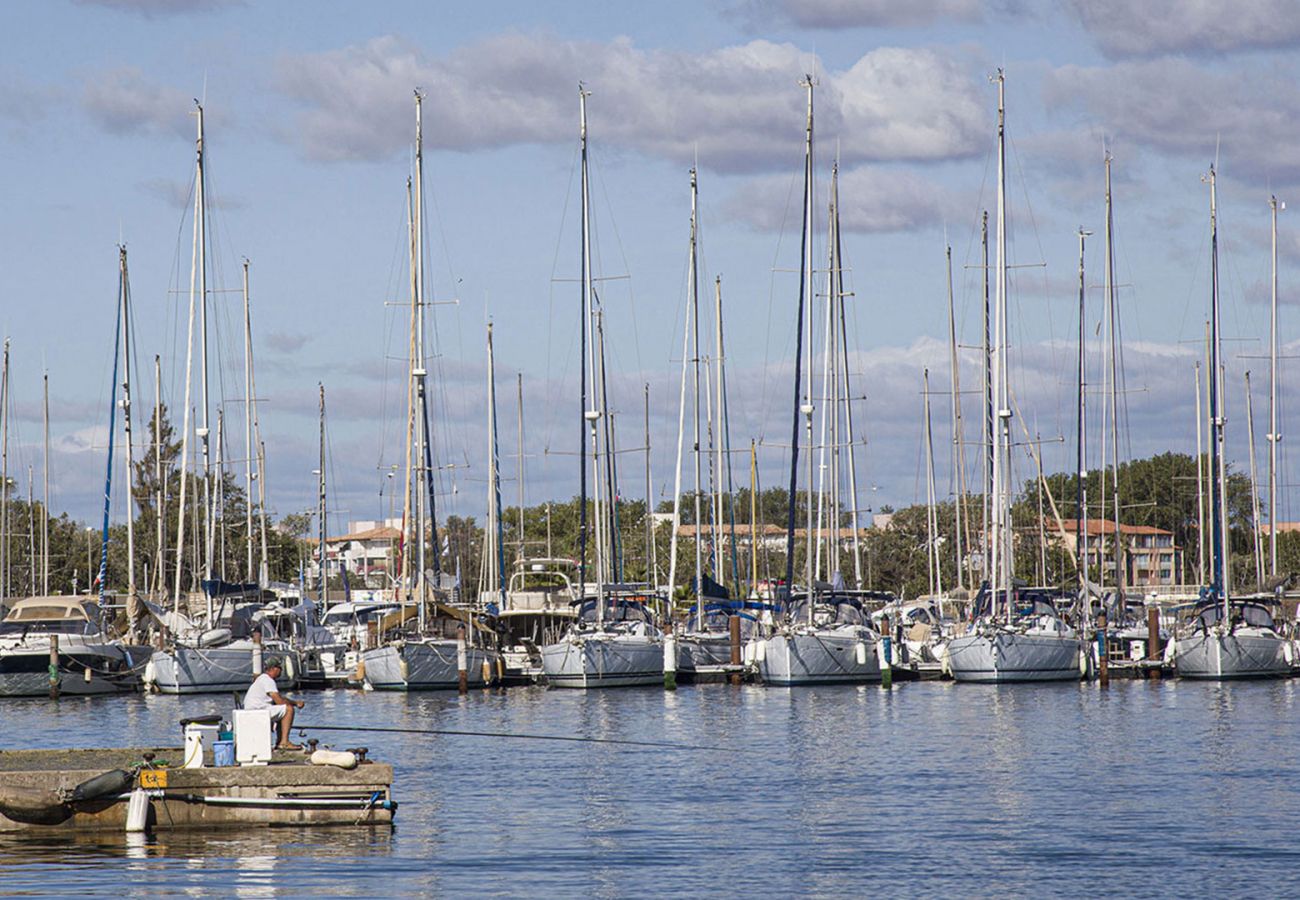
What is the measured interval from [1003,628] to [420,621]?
1807 centimetres

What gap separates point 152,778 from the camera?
2897 centimetres

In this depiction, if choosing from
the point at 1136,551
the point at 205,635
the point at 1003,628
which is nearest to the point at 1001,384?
the point at 1003,628

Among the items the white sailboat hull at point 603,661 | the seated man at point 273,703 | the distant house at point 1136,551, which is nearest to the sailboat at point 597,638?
the white sailboat hull at point 603,661

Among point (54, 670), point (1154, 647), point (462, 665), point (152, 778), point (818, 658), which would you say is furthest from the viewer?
point (1154, 647)

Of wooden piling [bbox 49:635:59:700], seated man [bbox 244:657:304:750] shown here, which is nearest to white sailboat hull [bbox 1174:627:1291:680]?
wooden piling [bbox 49:635:59:700]

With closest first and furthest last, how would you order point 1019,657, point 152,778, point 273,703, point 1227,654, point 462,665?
1. point 152,778
2. point 273,703
3. point 462,665
4. point 1019,657
5. point 1227,654

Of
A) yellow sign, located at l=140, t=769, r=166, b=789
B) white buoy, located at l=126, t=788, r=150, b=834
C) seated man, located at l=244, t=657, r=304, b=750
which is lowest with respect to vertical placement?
white buoy, located at l=126, t=788, r=150, b=834

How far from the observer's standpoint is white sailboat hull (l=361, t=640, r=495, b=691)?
6016 cm

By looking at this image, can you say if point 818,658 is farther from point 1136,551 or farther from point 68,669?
point 1136,551

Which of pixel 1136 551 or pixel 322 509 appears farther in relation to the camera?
pixel 1136 551

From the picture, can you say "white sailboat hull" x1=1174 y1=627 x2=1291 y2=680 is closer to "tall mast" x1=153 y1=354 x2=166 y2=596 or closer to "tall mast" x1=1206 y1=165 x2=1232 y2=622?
"tall mast" x1=1206 y1=165 x2=1232 y2=622

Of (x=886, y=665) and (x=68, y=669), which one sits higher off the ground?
(x=68, y=669)

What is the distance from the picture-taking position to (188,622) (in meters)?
64.7

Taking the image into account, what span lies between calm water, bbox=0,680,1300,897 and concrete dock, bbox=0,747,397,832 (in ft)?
1.44
